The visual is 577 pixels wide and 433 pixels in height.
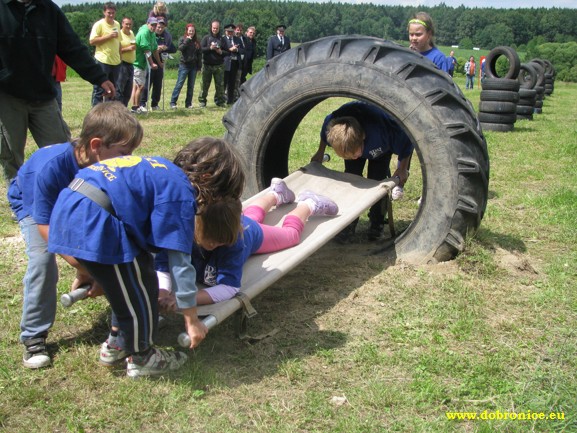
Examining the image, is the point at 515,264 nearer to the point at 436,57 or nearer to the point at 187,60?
the point at 436,57

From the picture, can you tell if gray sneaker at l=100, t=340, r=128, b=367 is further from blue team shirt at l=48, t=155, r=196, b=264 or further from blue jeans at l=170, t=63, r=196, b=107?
blue jeans at l=170, t=63, r=196, b=107

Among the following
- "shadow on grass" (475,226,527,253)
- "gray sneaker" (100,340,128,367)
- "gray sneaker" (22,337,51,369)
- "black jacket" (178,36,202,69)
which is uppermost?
"black jacket" (178,36,202,69)

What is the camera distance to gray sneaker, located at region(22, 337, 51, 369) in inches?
115

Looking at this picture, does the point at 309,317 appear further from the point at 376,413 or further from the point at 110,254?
the point at 110,254

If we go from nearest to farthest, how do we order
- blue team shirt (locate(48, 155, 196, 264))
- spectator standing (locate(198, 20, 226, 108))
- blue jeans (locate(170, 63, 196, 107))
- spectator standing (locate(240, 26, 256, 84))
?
blue team shirt (locate(48, 155, 196, 264)) → blue jeans (locate(170, 63, 196, 107)) → spectator standing (locate(198, 20, 226, 108)) → spectator standing (locate(240, 26, 256, 84))

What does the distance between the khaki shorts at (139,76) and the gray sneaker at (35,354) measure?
9.51 meters

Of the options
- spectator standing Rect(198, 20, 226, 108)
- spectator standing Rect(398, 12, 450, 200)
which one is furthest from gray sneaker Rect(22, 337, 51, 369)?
spectator standing Rect(198, 20, 226, 108)

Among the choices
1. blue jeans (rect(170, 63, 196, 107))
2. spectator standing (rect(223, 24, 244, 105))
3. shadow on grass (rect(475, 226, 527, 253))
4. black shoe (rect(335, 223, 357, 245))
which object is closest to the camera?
shadow on grass (rect(475, 226, 527, 253))

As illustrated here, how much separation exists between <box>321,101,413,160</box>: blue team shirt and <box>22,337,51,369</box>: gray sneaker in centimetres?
252

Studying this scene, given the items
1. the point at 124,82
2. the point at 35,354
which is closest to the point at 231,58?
the point at 124,82

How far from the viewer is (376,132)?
4.55 meters

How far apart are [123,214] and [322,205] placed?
1.98 metres

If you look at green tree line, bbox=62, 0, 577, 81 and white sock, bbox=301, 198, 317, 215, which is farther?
green tree line, bbox=62, 0, 577, 81

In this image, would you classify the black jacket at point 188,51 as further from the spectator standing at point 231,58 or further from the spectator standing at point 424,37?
the spectator standing at point 424,37
